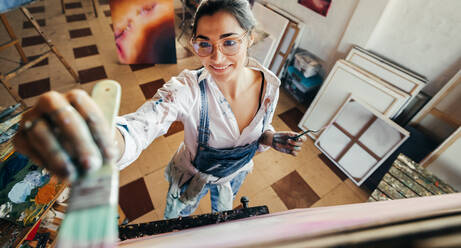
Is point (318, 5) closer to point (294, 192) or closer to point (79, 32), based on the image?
point (294, 192)

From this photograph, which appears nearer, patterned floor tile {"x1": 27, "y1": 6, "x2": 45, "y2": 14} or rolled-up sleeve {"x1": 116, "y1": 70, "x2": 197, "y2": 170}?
rolled-up sleeve {"x1": 116, "y1": 70, "x2": 197, "y2": 170}

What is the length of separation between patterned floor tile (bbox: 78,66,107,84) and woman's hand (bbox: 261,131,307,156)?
Result: 3241mm

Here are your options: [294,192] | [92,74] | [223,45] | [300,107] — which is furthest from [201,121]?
[92,74]

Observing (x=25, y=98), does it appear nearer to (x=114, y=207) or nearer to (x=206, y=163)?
(x=206, y=163)

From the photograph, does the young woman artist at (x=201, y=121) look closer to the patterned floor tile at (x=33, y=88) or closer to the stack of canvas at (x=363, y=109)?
the stack of canvas at (x=363, y=109)

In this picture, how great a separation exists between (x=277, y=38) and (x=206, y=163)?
2.83m

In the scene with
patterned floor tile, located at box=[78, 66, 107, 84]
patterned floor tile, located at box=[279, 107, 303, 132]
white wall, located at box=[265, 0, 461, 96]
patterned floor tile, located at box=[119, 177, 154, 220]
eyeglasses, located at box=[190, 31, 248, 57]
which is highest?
white wall, located at box=[265, 0, 461, 96]

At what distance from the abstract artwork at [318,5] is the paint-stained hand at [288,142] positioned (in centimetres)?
254

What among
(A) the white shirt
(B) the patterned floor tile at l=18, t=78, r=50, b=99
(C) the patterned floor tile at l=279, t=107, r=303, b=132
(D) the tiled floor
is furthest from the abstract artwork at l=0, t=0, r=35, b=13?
(C) the patterned floor tile at l=279, t=107, r=303, b=132

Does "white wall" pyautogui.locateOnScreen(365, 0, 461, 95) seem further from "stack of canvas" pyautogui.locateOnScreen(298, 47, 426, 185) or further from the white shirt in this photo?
the white shirt

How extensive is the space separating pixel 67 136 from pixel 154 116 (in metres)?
0.67

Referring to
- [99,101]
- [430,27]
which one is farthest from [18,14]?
[430,27]

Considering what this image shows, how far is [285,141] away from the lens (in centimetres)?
132

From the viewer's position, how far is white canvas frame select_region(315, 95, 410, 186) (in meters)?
2.22
